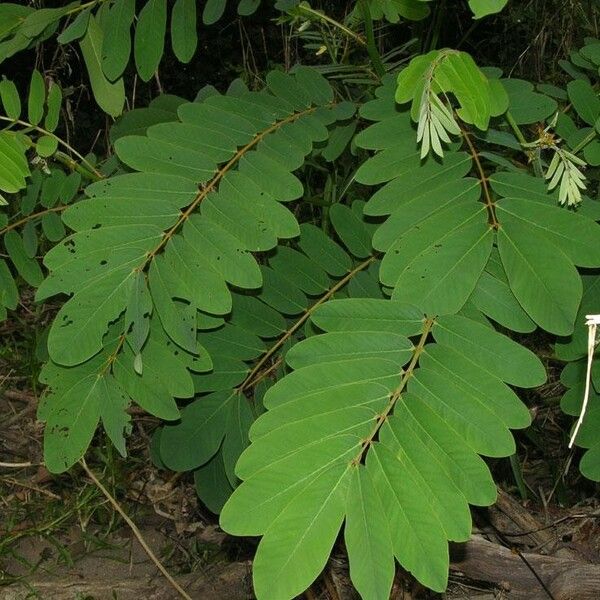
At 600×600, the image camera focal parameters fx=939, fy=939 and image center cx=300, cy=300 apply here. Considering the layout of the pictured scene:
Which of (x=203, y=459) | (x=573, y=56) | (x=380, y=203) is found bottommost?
(x=203, y=459)

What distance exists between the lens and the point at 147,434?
2875mm

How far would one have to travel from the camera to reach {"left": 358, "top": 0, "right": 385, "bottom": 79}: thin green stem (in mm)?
1901

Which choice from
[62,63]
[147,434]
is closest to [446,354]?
[147,434]

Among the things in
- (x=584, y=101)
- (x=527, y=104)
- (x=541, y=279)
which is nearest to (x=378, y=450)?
(x=541, y=279)

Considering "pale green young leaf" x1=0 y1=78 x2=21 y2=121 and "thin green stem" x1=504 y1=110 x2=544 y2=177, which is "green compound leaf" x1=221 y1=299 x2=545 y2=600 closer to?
"thin green stem" x1=504 y1=110 x2=544 y2=177

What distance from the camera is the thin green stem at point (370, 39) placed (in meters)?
1.90

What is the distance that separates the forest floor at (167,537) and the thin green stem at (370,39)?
3.23ft

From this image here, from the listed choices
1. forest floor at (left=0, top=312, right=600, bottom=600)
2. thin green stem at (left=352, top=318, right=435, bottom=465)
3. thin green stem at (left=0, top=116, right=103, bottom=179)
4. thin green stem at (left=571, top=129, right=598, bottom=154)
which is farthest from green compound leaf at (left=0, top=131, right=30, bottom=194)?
thin green stem at (left=571, top=129, right=598, bottom=154)

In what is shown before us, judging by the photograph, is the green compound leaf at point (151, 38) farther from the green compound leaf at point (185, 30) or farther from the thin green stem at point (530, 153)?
the thin green stem at point (530, 153)

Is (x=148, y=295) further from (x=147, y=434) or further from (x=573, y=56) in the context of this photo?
(x=147, y=434)

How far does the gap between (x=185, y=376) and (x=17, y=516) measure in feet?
4.61

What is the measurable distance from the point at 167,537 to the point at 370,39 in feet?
5.00

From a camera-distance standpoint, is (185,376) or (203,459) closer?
(185,376)

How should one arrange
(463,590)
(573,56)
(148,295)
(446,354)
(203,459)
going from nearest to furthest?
(446,354) → (148,295) → (203,459) → (573,56) → (463,590)
